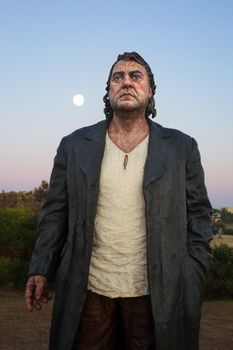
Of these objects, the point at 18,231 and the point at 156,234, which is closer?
the point at 156,234

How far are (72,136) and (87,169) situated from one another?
1.06 feet

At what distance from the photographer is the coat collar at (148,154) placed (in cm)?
280

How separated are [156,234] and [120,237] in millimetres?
194

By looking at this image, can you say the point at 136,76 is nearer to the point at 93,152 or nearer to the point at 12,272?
the point at 93,152

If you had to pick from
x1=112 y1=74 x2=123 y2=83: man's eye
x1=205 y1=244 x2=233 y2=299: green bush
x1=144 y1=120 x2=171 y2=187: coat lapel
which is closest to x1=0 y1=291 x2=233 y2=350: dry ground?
x1=205 y1=244 x2=233 y2=299: green bush

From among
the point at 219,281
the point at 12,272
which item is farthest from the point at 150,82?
the point at 12,272

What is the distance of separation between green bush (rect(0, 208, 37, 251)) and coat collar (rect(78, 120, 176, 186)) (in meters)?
7.55

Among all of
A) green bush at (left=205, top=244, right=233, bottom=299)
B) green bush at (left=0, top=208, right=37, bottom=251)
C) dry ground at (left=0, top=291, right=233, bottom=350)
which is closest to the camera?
dry ground at (left=0, top=291, right=233, bottom=350)

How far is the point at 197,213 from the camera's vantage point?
289cm

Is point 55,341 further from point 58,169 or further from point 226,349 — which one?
point 226,349

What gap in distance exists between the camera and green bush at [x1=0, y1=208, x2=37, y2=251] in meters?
10.3

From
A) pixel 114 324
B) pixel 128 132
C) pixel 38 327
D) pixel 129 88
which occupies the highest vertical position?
pixel 129 88

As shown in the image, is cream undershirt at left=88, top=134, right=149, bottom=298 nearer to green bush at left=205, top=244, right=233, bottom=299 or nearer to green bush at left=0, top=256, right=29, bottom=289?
green bush at left=205, top=244, right=233, bottom=299

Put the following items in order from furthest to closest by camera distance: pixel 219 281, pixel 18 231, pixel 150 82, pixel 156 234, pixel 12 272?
1. pixel 18 231
2. pixel 12 272
3. pixel 219 281
4. pixel 150 82
5. pixel 156 234
